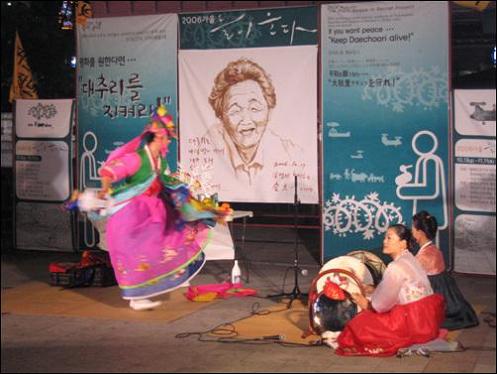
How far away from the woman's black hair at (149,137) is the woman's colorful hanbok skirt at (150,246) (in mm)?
534

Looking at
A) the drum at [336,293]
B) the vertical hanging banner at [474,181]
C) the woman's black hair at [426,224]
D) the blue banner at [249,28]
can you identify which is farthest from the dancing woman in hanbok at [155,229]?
the blue banner at [249,28]

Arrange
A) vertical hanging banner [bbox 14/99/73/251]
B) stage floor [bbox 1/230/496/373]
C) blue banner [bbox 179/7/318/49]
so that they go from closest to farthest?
1. stage floor [bbox 1/230/496/373]
2. blue banner [bbox 179/7/318/49]
3. vertical hanging banner [bbox 14/99/73/251]

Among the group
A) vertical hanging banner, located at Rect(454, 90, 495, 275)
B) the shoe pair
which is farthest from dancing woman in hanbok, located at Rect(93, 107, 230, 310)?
vertical hanging banner, located at Rect(454, 90, 495, 275)

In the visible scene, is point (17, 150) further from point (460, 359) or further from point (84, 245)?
point (460, 359)

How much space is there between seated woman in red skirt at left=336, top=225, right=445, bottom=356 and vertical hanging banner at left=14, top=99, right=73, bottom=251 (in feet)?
20.4

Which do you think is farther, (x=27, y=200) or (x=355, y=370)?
(x=27, y=200)

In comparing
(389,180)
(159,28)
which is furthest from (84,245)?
(389,180)

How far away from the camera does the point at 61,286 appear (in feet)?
32.9

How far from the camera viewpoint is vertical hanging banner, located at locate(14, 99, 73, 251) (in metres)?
12.2

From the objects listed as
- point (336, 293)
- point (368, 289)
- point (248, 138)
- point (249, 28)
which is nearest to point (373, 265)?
point (368, 289)

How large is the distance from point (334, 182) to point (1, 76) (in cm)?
800

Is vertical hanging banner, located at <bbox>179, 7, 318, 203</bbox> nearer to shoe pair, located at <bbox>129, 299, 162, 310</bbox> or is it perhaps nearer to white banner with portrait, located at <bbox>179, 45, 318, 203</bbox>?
white banner with portrait, located at <bbox>179, 45, 318, 203</bbox>

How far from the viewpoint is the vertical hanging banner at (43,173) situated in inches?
482

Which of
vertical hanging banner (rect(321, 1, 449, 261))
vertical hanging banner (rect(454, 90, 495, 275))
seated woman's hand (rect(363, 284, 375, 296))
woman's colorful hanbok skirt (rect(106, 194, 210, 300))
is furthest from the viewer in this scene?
vertical hanging banner (rect(321, 1, 449, 261))
